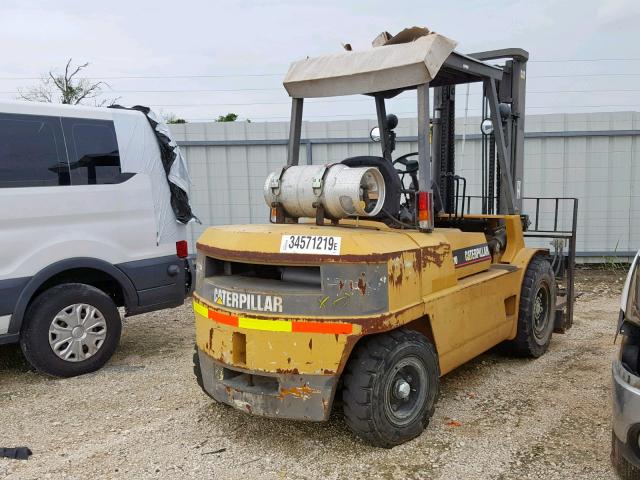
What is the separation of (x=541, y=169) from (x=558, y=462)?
6791mm

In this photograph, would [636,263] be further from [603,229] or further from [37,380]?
[603,229]

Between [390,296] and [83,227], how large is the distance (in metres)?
3.08

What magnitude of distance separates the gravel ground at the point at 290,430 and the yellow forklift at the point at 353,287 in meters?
0.29

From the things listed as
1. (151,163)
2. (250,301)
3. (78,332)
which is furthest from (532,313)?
(78,332)

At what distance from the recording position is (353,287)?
11.2 ft

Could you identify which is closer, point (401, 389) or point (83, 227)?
point (401, 389)

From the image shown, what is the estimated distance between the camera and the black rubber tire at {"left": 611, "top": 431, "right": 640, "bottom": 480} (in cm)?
280

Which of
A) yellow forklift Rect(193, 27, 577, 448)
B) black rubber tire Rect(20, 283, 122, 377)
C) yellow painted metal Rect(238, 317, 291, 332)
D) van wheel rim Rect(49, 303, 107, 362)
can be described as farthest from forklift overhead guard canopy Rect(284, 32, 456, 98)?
van wheel rim Rect(49, 303, 107, 362)

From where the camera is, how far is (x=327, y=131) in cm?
957

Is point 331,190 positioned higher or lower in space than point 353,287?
higher

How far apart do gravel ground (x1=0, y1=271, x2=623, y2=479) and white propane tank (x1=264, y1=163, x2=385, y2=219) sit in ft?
4.88

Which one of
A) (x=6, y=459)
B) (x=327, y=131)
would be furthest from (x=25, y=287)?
(x=327, y=131)

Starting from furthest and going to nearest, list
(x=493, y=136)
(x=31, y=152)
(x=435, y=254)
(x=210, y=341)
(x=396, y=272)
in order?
(x=493, y=136), (x=31, y=152), (x=435, y=254), (x=210, y=341), (x=396, y=272)

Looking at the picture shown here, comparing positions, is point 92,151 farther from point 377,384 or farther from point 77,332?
point 377,384
